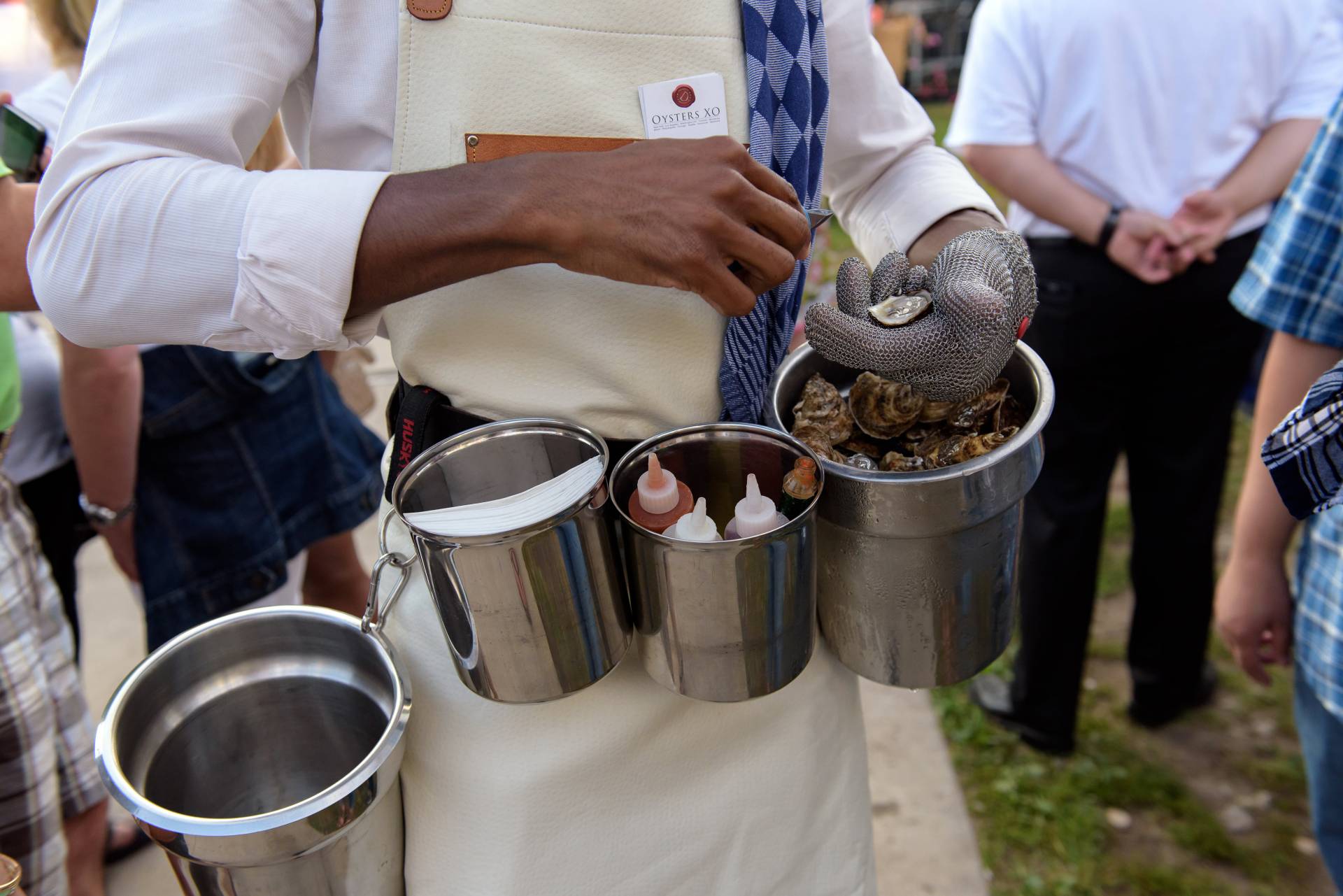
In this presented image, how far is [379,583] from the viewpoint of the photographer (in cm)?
102

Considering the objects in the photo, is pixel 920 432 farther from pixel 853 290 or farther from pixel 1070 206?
pixel 1070 206

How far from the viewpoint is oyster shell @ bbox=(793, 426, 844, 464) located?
1020 millimetres

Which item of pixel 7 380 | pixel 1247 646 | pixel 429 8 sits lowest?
pixel 1247 646

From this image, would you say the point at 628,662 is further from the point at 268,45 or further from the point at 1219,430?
the point at 1219,430

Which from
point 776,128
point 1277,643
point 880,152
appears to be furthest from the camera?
point 1277,643

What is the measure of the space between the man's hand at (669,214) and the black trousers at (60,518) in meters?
1.81

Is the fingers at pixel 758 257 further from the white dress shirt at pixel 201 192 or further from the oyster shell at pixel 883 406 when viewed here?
the white dress shirt at pixel 201 192

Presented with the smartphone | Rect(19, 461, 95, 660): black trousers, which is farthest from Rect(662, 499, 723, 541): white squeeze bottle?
Rect(19, 461, 95, 660): black trousers

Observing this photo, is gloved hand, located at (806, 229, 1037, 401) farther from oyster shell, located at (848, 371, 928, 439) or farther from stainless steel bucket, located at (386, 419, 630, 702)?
stainless steel bucket, located at (386, 419, 630, 702)

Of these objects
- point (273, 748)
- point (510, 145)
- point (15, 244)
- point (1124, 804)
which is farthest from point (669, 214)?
point (1124, 804)

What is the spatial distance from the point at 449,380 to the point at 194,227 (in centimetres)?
28

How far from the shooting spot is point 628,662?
1074 mm

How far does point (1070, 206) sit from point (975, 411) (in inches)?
55.1

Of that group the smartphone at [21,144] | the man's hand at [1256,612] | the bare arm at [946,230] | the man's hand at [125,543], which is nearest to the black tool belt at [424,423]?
the bare arm at [946,230]
